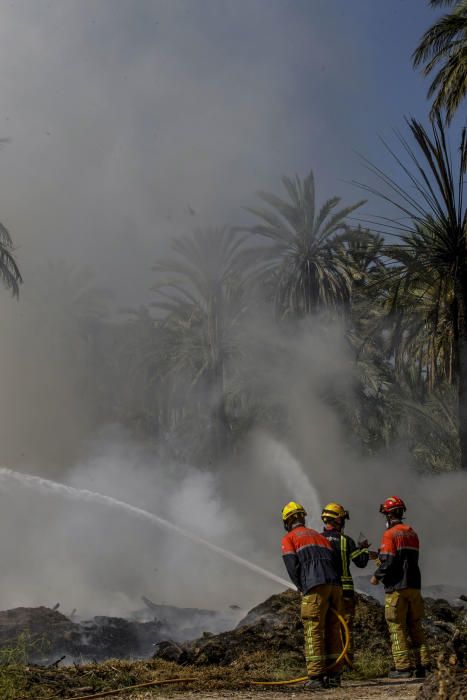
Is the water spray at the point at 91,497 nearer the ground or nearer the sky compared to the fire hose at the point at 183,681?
nearer the sky

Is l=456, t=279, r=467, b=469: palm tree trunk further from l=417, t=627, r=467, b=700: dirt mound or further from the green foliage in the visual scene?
l=417, t=627, r=467, b=700: dirt mound

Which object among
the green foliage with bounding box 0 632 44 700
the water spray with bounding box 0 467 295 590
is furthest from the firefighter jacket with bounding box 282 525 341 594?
the water spray with bounding box 0 467 295 590

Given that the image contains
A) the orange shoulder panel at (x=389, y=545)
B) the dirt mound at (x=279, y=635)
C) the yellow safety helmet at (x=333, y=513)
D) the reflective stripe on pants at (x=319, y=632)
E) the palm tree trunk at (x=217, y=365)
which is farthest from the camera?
the palm tree trunk at (x=217, y=365)

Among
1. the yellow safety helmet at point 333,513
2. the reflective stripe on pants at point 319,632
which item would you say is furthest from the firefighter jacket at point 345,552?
the reflective stripe on pants at point 319,632

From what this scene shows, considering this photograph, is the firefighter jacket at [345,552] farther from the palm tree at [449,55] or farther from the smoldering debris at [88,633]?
the palm tree at [449,55]

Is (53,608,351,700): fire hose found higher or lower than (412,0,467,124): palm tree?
lower

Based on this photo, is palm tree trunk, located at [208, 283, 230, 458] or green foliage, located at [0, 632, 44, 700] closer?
green foliage, located at [0, 632, 44, 700]

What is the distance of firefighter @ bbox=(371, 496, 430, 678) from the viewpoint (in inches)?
366

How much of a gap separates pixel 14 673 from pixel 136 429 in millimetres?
38653

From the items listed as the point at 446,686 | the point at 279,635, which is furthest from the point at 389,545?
the point at 446,686

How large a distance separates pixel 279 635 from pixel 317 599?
390cm

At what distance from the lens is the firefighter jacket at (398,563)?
31.1 feet

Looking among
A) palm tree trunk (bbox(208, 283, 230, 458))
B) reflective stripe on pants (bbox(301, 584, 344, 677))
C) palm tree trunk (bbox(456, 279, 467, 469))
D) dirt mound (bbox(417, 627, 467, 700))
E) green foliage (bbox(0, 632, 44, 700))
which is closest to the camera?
dirt mound (bbox(417, 627, 467, 700))

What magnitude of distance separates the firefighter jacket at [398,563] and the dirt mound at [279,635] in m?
2.16
